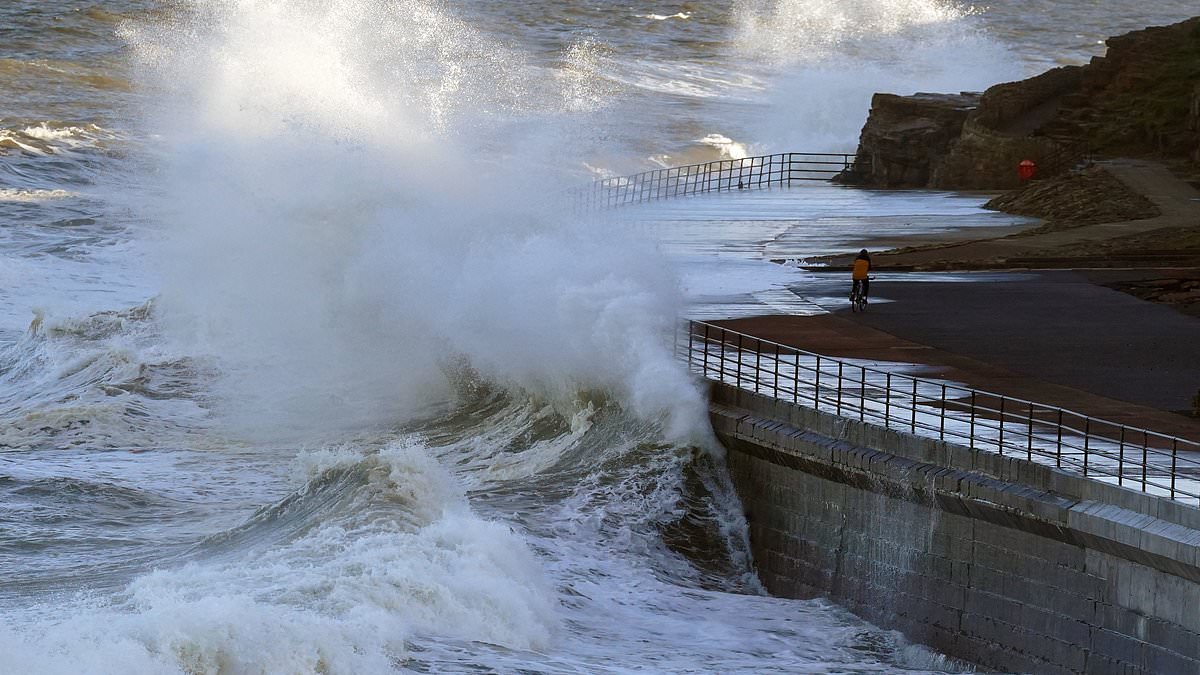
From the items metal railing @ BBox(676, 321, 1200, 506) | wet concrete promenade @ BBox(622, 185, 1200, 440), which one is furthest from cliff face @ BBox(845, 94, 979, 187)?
metal railing @ BBox(676, 321, 1200, 506)

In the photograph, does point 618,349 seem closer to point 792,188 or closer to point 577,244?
point 577,244

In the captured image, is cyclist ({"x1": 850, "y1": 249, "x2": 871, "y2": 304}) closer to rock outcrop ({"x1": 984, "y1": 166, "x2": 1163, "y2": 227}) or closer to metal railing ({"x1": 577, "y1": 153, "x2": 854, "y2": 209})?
rock outcrop ({"x1": 984, "y1": 166, "x2": 1163, "y2": 227})

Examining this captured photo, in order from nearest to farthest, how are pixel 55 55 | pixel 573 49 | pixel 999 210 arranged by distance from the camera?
pixel 999 210
pixel 55 55
pixel 573 49

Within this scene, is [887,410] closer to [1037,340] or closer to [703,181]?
[1037,340]

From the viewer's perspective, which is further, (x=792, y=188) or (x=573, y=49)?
(x=573, y=49)

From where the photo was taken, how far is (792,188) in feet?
119

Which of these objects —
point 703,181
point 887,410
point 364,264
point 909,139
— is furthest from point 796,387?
point 909,139

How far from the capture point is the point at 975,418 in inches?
509

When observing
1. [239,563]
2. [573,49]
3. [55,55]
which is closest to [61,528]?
[239,563]

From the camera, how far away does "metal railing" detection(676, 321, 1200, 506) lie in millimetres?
10914

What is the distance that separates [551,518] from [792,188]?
935 inches

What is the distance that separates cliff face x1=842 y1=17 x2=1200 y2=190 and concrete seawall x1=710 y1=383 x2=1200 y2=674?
21196mm

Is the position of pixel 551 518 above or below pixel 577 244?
below

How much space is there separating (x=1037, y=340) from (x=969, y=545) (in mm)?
6247
